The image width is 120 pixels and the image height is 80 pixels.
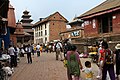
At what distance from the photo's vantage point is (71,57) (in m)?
9.08

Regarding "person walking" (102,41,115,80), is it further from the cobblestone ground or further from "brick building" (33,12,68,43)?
"brick building" (33,12,68,43)

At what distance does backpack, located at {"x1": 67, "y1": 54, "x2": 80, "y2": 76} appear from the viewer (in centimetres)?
895

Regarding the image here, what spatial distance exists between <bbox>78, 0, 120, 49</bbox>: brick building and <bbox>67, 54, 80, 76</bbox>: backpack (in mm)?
14385

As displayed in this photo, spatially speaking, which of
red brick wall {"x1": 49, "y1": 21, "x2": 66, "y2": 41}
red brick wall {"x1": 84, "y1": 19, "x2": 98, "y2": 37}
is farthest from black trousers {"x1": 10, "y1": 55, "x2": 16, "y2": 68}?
red brick wall {"x1": 49, "y1": 21, "x2": 66, "y2": 41}

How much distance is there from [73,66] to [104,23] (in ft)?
65.5

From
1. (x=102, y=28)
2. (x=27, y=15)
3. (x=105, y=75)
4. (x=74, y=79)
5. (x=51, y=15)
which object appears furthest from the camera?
(x=27, y=15)

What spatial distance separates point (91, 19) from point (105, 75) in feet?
63.9

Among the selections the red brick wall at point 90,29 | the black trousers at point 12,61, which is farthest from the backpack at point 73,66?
the red brick wall at point 90,29

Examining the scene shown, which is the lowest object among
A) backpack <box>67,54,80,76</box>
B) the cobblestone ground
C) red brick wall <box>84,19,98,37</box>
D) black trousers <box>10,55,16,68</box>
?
the cobblestone ground

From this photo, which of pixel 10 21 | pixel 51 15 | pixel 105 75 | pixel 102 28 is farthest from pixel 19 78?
pixel 51 15

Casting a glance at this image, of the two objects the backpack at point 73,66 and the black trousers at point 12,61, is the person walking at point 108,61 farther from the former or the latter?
the black trousers at point 12,61

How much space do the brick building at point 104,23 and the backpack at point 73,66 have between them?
47.2 feet

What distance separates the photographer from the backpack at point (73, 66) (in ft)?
29.4

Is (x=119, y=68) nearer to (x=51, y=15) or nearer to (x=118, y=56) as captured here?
(x=118, y=56)
